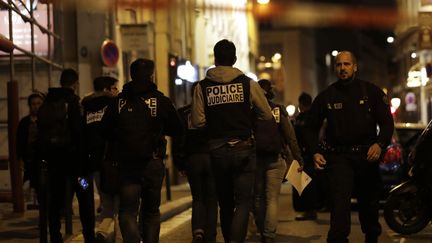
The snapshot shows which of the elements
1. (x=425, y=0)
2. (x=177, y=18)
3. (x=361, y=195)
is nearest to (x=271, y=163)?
(x=361, y=195)

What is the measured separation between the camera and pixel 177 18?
27.7 m

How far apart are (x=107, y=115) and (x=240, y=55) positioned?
3680 cm

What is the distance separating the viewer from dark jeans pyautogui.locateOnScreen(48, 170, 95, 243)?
9125mm

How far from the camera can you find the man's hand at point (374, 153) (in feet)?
25.7

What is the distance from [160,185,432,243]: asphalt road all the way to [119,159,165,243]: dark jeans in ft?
10.8

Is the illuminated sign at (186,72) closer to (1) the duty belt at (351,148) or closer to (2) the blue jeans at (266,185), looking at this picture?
(2) the blue jeans at (266,185)

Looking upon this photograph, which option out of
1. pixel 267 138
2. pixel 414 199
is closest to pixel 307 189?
pixel 414 199

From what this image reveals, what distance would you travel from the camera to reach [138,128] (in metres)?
7.57

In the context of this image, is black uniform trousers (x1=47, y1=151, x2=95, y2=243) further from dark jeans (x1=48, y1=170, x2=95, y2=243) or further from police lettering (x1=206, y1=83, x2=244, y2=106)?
police lettering (x1=206, y1=83, x2=244, y2=106)

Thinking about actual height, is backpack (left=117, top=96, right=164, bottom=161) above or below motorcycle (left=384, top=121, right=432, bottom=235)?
above

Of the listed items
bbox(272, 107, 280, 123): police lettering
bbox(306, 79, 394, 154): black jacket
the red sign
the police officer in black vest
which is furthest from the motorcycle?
the red sign

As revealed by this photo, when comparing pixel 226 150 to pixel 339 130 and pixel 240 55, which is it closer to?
pixel 339 130

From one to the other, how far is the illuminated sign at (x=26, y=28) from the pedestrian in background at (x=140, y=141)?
27.0ft

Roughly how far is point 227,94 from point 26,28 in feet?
31.2
